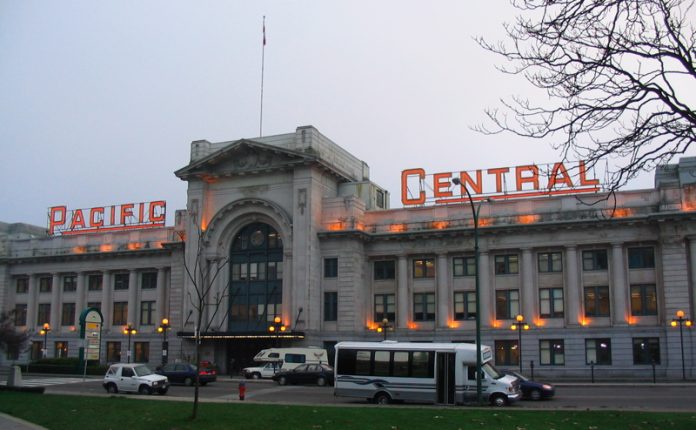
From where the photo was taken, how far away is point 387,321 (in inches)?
2586

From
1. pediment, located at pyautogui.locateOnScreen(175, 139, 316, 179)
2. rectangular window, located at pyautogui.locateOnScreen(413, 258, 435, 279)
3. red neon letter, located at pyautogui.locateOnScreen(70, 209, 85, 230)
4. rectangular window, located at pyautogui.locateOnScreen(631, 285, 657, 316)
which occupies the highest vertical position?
pediment, located at pyautogui.locateOnScreen(175, 139, 316, 179)

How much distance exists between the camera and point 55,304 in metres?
80.9

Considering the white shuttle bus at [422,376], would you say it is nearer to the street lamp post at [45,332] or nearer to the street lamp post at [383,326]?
the street lamp post at [383,326]

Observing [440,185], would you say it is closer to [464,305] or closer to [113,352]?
[464,305]

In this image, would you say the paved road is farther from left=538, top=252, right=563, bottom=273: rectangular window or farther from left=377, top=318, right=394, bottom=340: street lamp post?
left=538, top=252, right=563, bottom=273: rectangular window

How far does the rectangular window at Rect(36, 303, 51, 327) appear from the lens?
81812mm

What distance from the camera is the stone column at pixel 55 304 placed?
80.3 meters

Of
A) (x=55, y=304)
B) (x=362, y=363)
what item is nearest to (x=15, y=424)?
(x=362, y=363)

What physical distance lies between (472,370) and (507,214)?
31228mm

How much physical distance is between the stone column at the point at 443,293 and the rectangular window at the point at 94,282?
38.5 metres

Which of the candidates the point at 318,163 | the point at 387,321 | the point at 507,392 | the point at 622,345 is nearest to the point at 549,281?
the point at 622,345

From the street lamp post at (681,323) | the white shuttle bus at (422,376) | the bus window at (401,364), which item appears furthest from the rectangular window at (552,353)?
the bus window at (401,364)

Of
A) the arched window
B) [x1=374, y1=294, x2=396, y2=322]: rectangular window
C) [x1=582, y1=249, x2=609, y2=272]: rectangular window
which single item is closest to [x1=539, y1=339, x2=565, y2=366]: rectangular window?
[x1=582, y1=249, x2=609, y2=272]: rectangular window

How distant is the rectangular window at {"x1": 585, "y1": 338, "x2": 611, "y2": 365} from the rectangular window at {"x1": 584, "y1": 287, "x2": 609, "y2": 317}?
2.20 meters
